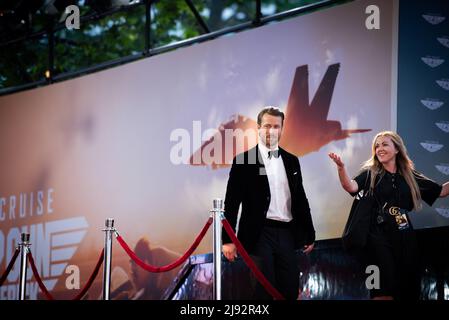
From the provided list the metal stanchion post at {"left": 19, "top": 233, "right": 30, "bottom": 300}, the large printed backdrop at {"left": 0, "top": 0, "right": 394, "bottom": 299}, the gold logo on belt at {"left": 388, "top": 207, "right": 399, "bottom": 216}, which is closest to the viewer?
the gold logo on belt at {"left": 388, "top": 207, "right": 399, "bottom": 216}

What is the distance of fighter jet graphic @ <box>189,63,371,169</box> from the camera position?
8070 millimetres

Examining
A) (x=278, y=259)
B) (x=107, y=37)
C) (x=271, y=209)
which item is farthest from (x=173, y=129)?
(x=107, y=37)

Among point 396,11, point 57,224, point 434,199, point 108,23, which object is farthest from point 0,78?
point 434,199

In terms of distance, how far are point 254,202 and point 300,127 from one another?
5.04ft

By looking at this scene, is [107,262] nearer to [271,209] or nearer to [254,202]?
[254,202]

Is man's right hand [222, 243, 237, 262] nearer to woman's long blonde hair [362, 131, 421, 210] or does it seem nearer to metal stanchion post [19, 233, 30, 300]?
woman's long blonde hair [362, 131, 421, 210]

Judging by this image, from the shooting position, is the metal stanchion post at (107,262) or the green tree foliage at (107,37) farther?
the green tree foliage at (107,37)

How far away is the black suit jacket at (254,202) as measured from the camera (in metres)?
6.94

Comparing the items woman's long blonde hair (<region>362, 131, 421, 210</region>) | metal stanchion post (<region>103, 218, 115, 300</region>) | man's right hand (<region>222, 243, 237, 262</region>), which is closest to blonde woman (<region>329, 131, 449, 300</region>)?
woman's long blonde hair (<region>362, 131, 421, 210</region>)

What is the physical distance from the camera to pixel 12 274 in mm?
10492

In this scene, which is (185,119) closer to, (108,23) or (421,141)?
(421,141)

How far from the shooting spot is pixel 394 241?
6727 mm

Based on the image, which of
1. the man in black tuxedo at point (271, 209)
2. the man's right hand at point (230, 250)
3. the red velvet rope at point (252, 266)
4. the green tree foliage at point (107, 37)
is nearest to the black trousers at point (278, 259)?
the man in black tuxedo at point (271, 209)

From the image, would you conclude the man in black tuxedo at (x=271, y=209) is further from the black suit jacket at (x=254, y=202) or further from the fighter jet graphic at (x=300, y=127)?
the fighter jet graphic at (x=300, y=127)
